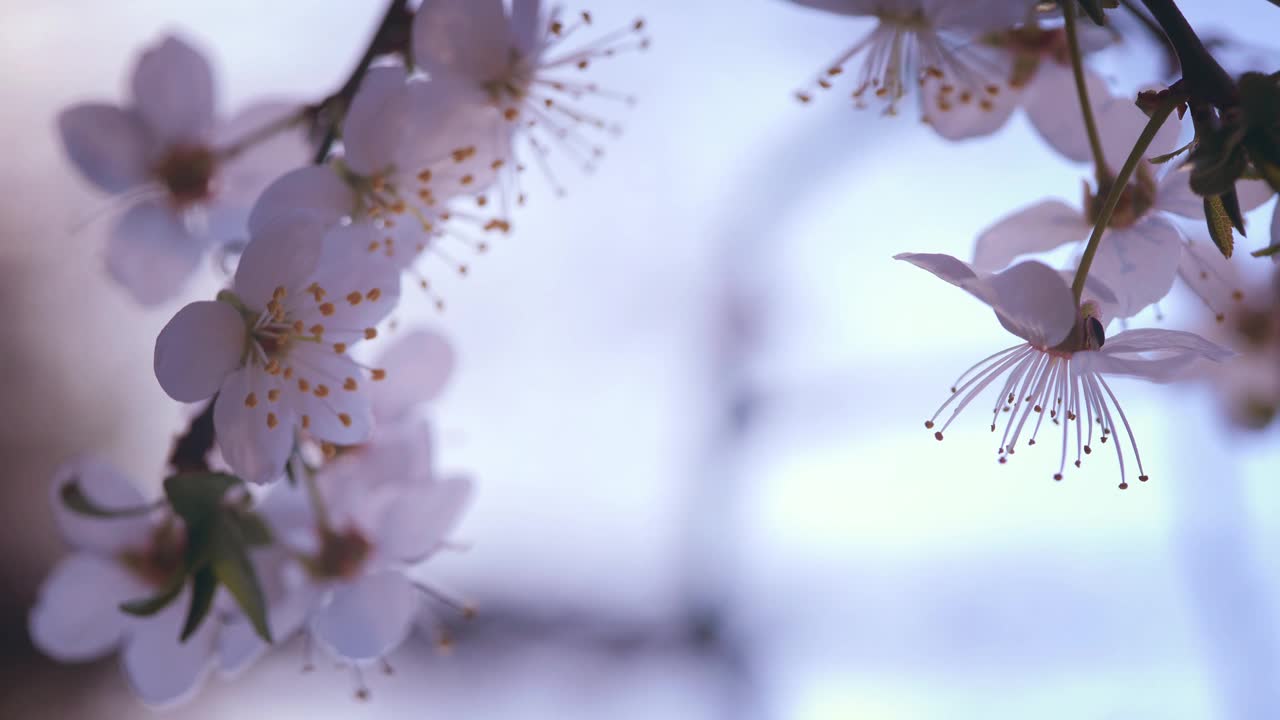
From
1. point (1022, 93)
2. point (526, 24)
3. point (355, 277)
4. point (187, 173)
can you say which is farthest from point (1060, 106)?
point (187, 173)

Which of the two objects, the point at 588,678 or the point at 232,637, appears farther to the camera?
the point at 588,678

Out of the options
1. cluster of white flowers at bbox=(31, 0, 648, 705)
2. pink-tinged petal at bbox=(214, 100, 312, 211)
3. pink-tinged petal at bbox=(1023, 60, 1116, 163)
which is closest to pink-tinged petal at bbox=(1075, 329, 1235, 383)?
pink-tinged petal at bbox=(1023, 60, 1116, 163)

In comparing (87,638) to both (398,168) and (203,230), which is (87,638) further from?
(398,168)

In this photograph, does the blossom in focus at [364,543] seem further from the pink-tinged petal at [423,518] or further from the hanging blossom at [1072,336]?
the hanging blossom at [1072,336]

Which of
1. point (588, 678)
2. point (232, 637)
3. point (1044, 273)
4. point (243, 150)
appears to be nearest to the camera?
point (1044, 273)

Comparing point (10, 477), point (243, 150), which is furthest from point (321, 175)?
point (10, 477)

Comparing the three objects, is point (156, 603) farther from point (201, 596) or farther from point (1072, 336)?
point (1072, 336)

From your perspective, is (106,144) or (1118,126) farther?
(106,144)
